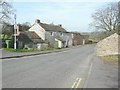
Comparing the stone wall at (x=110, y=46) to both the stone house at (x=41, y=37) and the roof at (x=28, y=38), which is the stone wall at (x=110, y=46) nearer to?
the stone house at (x=41, y=37)

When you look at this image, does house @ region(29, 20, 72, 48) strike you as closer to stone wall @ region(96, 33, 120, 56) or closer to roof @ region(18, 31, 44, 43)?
roof @ region(18, 31, 44, 43)

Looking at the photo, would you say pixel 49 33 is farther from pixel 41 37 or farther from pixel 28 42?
pixel 28 42

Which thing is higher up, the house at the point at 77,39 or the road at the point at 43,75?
the house at the point at 77,39

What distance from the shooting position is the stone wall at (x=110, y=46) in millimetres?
44719

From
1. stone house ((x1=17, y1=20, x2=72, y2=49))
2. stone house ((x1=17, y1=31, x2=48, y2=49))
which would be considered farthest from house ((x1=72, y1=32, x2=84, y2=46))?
stone house ((x1=17, y1=31, x2=48, y2=49))

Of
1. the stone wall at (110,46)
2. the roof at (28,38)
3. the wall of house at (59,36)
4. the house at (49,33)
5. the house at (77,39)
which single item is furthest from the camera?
the house at (77,39)

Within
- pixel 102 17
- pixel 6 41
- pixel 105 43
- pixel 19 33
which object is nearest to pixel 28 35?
pixel 19 33

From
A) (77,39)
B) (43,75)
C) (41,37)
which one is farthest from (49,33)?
(43,75)

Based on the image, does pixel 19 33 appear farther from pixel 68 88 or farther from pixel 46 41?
pixel 68 88

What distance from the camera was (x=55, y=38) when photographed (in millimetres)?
87250

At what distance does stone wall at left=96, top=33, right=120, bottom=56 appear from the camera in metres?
44.7

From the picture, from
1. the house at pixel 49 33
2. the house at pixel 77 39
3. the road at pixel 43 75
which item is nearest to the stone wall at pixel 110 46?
the road at pixel 43 75

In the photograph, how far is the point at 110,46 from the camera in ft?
151

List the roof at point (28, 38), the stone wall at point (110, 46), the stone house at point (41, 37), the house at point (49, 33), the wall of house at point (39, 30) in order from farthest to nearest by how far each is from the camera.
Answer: the wall of house at point (39, 30)
the house at point (49, 33)
the roof at point (28, 38)
the stone house at point (41, 37)
the stone wall at point (110, 46)
